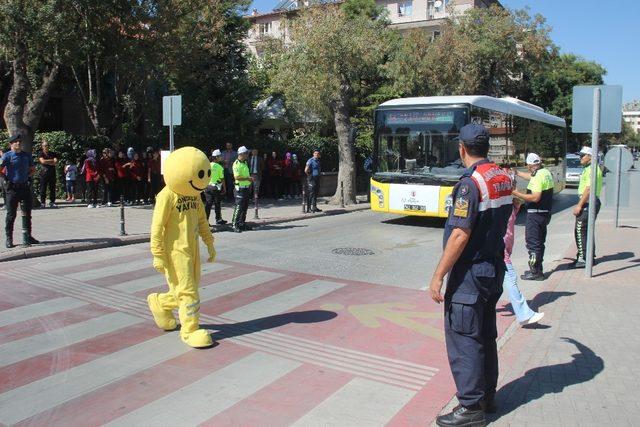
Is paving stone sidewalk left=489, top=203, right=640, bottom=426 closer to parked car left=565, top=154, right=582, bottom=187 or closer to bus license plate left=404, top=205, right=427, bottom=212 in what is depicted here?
bus license plate left=404, top=205, right=427, bottom=212

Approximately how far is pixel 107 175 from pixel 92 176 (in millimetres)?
435

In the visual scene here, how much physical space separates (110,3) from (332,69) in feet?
23.6

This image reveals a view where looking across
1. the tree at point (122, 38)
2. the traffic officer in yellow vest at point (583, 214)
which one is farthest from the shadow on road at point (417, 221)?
the tree at point (122, 38)

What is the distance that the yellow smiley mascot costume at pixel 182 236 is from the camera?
5348 mm

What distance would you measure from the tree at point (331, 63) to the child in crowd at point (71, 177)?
7403 millimetres

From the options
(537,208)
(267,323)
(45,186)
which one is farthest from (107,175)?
(537,208)

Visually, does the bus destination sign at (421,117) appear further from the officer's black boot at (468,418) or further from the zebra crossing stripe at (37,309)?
the officer's black boot at (468,418)

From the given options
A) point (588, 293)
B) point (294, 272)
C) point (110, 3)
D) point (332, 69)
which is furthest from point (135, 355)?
point (332, 69)

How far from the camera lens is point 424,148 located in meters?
14.3

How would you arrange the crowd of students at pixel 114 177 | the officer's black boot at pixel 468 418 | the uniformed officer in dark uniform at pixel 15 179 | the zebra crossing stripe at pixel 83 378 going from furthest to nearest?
the crowd of students at pixel 114 177 < the uniformed officer in dark uniform at pixel 15 179 < the zebra crossing stripe at pixel 83 378 < the officer's black boot at pixel 468 418

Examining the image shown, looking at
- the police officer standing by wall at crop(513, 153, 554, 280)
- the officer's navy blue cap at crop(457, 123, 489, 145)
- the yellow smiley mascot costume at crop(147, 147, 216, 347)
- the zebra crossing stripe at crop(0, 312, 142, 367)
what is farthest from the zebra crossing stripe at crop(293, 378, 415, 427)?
the police officer standing by wall at crop(513, 153, 554, 280)

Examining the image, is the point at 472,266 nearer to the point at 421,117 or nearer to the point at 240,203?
the point at 240,203

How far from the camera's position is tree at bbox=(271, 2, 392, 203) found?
18906mm

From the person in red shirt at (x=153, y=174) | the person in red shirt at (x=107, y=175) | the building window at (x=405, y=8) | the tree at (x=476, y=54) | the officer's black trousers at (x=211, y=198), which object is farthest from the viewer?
the building window at (x=405, y=8)
